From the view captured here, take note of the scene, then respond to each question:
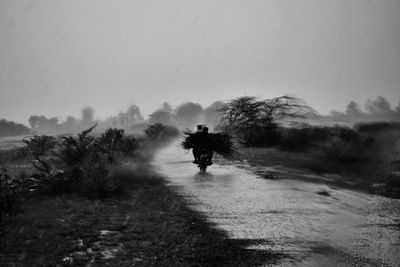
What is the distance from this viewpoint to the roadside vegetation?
2039 cm

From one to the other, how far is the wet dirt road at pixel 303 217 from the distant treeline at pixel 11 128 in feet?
192

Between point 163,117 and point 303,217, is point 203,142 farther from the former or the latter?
point 163,117

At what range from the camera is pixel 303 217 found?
8.08 meters

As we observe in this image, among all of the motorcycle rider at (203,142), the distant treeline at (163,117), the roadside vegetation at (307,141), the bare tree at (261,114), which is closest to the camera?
the motorcycle rider at (203,142)

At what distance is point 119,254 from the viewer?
5.80 m

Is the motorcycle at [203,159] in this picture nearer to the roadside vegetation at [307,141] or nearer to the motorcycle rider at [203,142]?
the motorcycle rider at [203,142]

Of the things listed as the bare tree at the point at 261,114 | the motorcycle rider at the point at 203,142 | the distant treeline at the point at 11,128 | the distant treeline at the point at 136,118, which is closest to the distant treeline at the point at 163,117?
the distant treeline at the point at 136,118

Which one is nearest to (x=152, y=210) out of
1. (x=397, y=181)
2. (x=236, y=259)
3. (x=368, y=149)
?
(x=236, y=259)

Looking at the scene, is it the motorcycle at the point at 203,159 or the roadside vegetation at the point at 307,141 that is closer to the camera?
the motorcycle at the point at 203,159

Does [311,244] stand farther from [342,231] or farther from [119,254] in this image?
[119,254]

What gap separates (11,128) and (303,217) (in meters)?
66.8

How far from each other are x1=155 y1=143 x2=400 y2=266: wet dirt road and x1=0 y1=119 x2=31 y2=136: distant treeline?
58.4m

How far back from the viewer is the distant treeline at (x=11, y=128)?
206 feet

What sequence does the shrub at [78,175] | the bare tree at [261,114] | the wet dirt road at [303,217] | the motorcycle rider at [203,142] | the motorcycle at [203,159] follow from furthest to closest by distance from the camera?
the bare tree at [261,114] → the motorcycle at [203,159] → the motorcycle rider at [203,142] → the shrub at [78,175] → the wet dirt road at [303,217]
